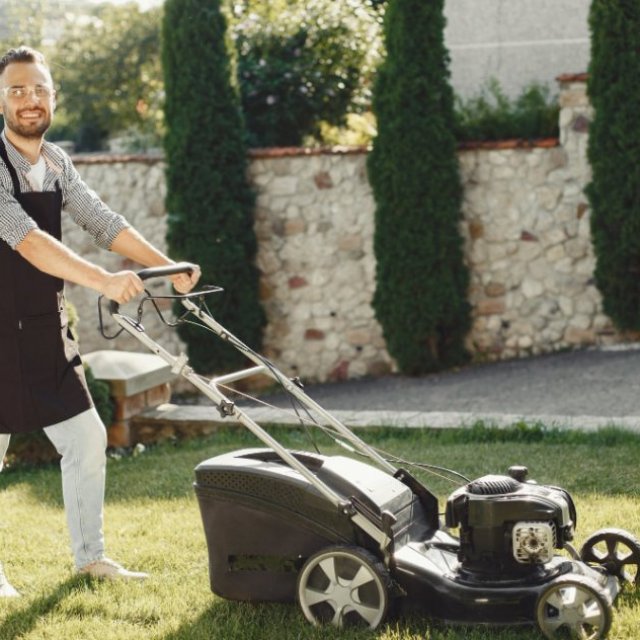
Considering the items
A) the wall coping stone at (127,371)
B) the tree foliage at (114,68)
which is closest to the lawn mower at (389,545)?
the wall coping stone at (127,371)

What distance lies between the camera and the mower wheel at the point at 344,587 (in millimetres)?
3414

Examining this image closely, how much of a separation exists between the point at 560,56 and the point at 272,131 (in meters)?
2.83

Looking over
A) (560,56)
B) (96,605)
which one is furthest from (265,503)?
(560,56)

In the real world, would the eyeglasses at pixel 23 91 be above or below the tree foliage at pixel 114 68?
below

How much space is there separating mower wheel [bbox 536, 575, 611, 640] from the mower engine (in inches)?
4.3

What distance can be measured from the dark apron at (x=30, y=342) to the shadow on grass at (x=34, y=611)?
0.58 meters

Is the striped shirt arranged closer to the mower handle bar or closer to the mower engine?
the mower handle bar

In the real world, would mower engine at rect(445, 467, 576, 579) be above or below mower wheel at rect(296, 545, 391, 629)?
above

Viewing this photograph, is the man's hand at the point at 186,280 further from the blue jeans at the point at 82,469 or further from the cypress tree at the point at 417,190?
the cypress tree at the point at 417,190

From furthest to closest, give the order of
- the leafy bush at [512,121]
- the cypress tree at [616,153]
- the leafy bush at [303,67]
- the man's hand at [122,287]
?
the leafy bush at [303,67]
the leafy bush at [512,121]
the cypress tree at [616,153]
the man's hand at [122,287]

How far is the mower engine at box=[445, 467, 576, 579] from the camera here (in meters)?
3.33

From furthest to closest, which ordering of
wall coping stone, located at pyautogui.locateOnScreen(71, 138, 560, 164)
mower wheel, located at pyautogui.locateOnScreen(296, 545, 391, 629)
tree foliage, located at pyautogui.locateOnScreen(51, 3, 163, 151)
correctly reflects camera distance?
tree foliage, located at pyautogui.locateOnScreen(51, 3, 163, 151) < wall coping stone, located at pyautogui.locateOnScreen(71, 138, 560, 164) < mower wheel, located at pyautogui.locateOnScreen(296, 545, 391, 629)

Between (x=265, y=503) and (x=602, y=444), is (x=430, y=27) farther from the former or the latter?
(x=265, y=503)

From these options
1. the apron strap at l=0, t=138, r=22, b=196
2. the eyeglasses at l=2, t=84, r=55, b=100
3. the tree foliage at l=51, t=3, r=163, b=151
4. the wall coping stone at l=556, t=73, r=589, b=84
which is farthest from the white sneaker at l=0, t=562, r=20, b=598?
the tree foliage at l=51, t=3, r=163, b=151
